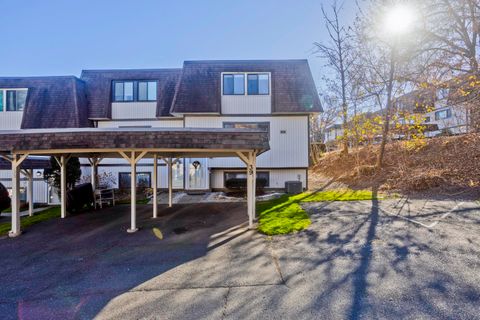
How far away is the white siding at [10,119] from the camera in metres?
14.7

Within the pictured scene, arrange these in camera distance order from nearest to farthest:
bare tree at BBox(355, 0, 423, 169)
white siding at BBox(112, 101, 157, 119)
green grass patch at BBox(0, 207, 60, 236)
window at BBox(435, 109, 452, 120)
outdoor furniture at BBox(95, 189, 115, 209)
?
1. green grass patch at BBox(0, 207, 60, 236)
2. bare tree at BBox(355, 0, 423, 169)
3. outdoor furniture at BBox(95, 189, 115, 209)
4. white siding at BBox(112, 101, 157, 119)
5. window at BBox(435, 109, 452, 120)

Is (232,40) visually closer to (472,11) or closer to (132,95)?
(132,95)

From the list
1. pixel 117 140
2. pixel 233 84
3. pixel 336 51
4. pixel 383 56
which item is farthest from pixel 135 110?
pixel 336 51

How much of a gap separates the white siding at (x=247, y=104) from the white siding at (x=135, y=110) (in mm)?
4370

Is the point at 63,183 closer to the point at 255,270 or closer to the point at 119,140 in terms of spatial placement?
the point at 119,140

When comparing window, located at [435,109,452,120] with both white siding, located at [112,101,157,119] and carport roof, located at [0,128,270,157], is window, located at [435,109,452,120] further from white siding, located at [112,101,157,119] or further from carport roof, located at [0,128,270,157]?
white siding, located at [112,101,157,119]

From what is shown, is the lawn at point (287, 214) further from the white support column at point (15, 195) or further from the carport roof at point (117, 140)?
the white support column at point (15, 195)

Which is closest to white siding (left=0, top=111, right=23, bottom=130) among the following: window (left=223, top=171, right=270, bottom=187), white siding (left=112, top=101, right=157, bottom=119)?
white siding (left=112, top=101, right=157, bottom=119)

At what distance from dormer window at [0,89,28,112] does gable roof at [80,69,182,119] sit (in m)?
3.31

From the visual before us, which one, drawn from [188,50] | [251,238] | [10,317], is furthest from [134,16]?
[10,317]

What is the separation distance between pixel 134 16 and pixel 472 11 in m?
13.6

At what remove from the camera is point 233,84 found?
1398cm

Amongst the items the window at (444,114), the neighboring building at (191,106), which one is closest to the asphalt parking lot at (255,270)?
the neighboring building at (191,106)

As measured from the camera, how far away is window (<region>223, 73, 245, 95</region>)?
45.8 ft
